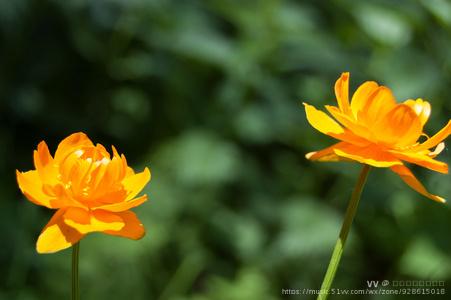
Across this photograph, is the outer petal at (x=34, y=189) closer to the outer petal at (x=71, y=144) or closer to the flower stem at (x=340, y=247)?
the outer petal at (x=71, y=144)

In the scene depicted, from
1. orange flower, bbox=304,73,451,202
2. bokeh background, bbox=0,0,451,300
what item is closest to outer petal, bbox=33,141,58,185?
orange flower, bbox=304,73,451,202

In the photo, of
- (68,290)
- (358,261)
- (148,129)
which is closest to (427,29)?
(358,261)

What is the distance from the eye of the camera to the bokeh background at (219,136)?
159 centimetres

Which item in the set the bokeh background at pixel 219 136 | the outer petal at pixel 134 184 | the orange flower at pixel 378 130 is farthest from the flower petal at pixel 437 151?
the bokeh background at pixel 219 136

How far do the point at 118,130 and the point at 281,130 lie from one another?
0.43m

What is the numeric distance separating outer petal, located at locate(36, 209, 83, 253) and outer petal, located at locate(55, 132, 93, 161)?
0.20 feet

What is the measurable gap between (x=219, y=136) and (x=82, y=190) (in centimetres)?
126

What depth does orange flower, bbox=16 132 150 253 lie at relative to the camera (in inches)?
19.4

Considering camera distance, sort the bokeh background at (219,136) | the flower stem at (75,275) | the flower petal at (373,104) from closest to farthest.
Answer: the flower stem at (75,275) → the flower petal at (373,104) → the bokeh background at (219,136)

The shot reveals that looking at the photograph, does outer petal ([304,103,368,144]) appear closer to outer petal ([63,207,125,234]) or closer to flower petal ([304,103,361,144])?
flower petal ([304,103,361,144])

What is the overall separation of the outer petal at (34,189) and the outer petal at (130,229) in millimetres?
48

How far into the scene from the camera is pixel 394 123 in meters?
0.57

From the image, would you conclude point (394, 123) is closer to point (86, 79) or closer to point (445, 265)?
point (445, 265)

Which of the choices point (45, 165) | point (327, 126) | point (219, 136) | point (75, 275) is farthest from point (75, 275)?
point (219, 136)
